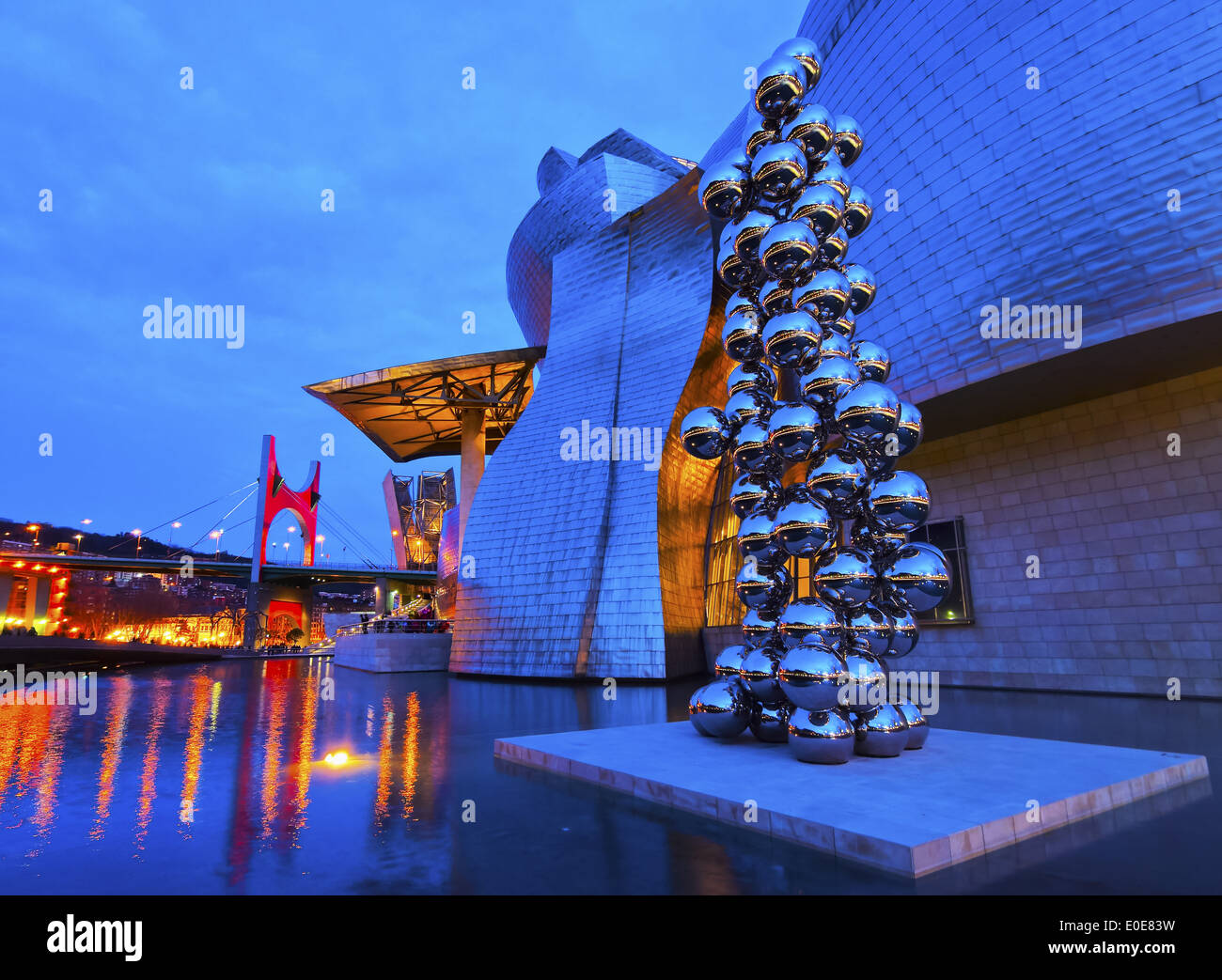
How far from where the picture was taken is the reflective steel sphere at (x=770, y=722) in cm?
622

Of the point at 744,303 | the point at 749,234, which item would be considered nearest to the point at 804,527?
the point at 744,303

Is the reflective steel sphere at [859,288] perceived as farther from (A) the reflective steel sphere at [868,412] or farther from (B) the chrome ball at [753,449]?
(B) the chrome ball at [753,449]

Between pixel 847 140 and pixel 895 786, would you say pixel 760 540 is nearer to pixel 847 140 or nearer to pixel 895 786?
pixel 895 786

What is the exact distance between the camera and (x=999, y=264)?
12.8 meters

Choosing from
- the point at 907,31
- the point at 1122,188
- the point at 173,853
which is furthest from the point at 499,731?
the point at 907,31

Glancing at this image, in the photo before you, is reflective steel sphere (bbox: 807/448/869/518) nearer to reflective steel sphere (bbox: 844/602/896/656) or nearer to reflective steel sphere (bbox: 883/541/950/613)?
reflective steel sphere (bbox: 883/541/950/613)

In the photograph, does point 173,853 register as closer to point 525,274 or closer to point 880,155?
point 880,155

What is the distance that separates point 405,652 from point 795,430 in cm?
2233

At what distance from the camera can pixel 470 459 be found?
32.7 m

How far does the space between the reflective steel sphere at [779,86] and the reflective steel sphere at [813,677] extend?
17.6 ft

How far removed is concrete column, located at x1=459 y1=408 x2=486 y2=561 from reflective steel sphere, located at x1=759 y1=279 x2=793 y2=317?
2600 centimetres

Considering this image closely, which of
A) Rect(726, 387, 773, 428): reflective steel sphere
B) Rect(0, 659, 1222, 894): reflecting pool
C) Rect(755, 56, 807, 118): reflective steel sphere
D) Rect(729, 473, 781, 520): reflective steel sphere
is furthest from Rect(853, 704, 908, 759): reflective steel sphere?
Rect(755, 56, 807, 118): reflective steel sphere

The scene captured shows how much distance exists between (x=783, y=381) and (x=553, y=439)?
1544 cm

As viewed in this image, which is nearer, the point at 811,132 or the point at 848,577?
the point at 848,577
